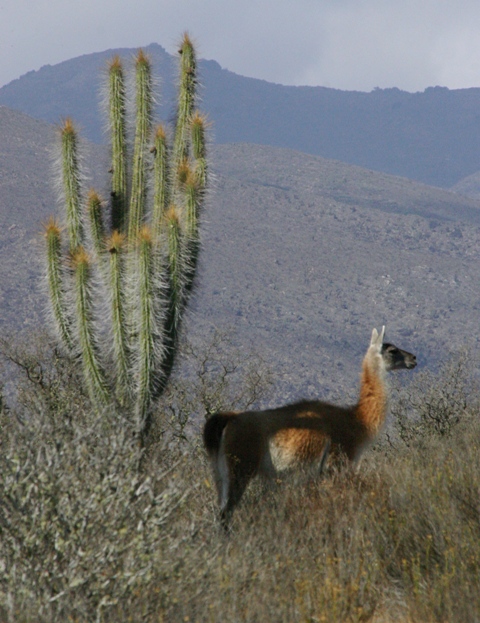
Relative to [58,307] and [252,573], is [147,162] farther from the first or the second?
[252,573]

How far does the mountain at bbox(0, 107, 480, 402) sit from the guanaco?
4196 cm

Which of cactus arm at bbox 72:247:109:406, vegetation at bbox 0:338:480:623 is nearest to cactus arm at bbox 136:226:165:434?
cactus arm at bbox 72:247:109:406

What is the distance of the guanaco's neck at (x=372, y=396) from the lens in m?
7.72

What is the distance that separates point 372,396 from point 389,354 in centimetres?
62

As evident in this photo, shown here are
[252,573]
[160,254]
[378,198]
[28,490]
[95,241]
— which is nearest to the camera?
[28,490]

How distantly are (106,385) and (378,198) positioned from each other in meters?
116

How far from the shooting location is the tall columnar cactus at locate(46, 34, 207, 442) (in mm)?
9062

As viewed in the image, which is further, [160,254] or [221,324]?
[221,324]

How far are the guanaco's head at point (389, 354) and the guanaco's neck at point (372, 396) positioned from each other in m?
0.07

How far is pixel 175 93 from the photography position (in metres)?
11.2

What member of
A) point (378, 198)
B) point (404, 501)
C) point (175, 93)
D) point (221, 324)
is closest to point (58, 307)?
point (175, 93)

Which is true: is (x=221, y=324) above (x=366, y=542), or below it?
below

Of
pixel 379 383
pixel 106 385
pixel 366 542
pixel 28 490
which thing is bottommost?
pixel 106 385

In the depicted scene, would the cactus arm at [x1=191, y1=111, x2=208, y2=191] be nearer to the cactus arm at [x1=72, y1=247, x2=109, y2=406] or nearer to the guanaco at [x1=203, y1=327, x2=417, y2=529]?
the cactus arm at [x1=72, y1=247, x2=109, y2=406]
